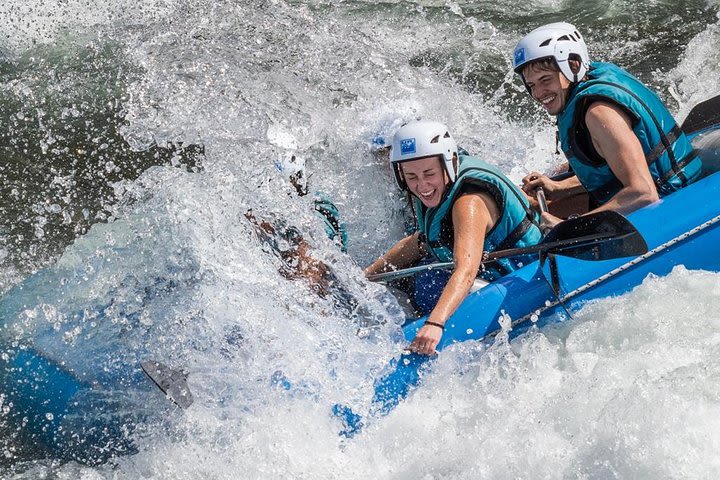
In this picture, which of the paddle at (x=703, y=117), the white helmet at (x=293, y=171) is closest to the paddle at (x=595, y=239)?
the white helmet at (x=293, y=171)

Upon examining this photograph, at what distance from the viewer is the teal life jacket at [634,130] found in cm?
486

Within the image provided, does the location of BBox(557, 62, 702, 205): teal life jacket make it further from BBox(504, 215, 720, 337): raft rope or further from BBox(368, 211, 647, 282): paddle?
BBox(368, 211, 647, 282): paddle

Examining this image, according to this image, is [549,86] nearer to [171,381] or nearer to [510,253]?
[510,253]

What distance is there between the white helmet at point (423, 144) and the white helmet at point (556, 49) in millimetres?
715

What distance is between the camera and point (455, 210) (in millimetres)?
4535

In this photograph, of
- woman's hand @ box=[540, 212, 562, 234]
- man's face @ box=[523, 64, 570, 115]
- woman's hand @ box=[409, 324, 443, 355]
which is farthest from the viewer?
woman's hand @ box=[540, 212, 562, 234]

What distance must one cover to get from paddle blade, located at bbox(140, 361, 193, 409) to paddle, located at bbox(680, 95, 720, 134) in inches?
131

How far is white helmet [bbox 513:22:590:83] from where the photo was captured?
16.0 feet

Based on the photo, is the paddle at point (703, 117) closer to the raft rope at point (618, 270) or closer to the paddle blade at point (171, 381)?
the raft rope at point (618, 270)

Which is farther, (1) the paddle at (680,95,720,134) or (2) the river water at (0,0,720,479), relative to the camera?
(1) the paddle at (680,95,720,134)

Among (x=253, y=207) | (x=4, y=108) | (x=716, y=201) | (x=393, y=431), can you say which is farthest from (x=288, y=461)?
(x=4, y=108)

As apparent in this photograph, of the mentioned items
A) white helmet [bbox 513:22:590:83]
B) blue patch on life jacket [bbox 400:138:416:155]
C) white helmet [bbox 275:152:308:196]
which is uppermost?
white helmet [bbox 513:22:590:83]

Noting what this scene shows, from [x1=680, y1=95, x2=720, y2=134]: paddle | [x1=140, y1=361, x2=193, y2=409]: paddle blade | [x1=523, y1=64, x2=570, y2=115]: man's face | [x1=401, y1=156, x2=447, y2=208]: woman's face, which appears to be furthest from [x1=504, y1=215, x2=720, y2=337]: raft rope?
[x1=140, y1=361, x2=193, y2=409]: paddle blade

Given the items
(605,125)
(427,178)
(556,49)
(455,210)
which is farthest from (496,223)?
(556,49)
